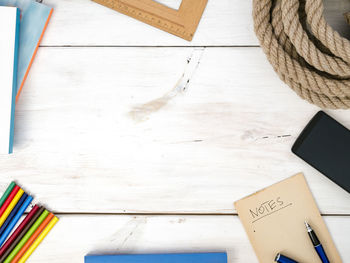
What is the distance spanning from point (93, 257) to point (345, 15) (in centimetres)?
53

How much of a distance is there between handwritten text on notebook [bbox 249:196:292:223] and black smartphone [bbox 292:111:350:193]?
77 millimetres

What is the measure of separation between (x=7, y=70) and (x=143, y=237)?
34 centimetres

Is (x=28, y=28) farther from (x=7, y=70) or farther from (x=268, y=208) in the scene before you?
(x=268, y=208)

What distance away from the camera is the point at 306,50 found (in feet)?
1.44

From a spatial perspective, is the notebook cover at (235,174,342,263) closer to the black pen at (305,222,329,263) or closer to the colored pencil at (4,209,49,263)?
the black pen at (305,222,329,263)

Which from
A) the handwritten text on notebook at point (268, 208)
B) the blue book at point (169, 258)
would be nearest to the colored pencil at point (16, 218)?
the blue book at point (169, 258)

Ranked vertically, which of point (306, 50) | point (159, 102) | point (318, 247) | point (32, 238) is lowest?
point (32, 238)

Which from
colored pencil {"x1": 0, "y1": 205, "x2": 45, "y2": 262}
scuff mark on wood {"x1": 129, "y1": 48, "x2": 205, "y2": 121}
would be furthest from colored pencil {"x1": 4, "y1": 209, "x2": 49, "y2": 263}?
scuff mark on wood {"x1": 129, "y1": 48, "x2": 205, "y2": 121}

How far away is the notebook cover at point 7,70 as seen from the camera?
20.9 inches

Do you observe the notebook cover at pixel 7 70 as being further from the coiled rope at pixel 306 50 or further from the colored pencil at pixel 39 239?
the coiled rope at pixel 306 50

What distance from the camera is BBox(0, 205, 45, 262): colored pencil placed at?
548mm

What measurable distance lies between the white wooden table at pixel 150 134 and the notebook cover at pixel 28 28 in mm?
15

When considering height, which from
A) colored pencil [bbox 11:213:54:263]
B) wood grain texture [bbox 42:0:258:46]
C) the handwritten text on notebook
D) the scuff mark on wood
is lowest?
colored pencil [bbox 11:213:54:263]

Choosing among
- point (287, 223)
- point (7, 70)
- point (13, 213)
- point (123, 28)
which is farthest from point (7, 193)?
point (287, 223)
